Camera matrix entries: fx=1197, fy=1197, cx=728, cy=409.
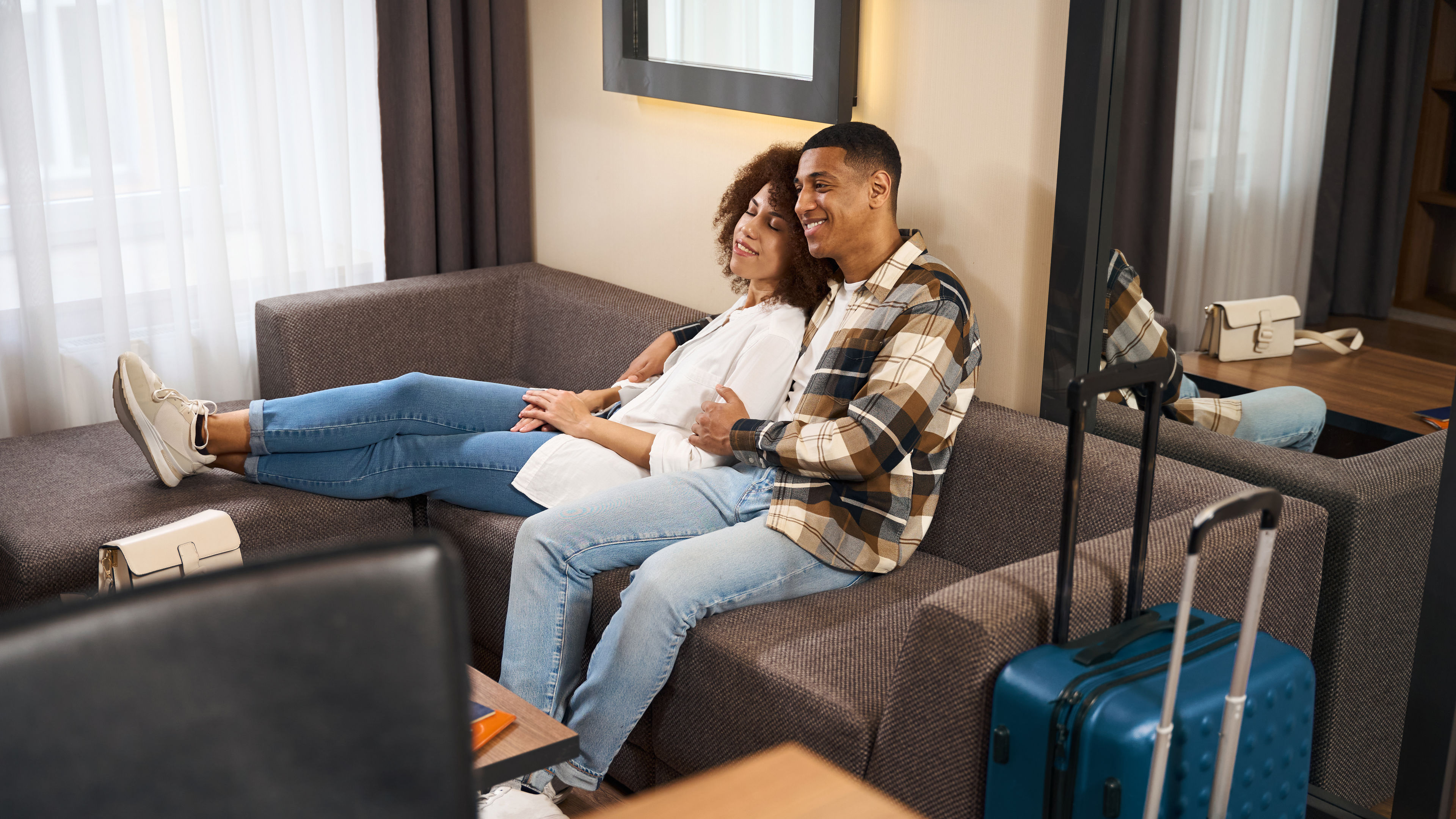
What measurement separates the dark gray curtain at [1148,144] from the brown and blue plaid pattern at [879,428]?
1.06 feet

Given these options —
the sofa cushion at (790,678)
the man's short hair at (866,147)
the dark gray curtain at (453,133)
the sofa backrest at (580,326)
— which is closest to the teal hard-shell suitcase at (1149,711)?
the sofa cushion at (790,678)

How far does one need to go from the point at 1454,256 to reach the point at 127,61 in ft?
9.68

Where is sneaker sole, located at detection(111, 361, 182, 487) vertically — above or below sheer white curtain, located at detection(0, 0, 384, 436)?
below

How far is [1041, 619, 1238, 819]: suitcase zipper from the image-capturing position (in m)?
1.46

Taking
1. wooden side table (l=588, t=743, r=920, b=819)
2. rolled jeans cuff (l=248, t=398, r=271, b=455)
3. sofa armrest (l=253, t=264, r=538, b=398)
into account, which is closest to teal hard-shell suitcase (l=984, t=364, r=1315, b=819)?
wooden side table (l=588, t=743, r=920, b=819)

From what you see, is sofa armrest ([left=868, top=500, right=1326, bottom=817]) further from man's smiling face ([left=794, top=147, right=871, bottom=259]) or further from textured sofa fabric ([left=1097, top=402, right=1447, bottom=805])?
man's smiling face ([left=794, top=147, right=871, bottom=259])

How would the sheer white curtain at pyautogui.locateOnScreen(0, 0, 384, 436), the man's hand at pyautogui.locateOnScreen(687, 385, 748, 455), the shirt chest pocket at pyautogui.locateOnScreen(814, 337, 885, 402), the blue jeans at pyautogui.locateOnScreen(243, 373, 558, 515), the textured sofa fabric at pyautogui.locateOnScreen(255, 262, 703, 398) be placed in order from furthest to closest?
the textured sofa fabric at pyautogui.locateOnScreen(255, 262, 703, 398) → the sheer white curtain at pyautogui.locateOnScreen(0, 0, 384, 436) → the blue jeans at pyautogui.locateOnScreen(243, 373, 558, 515) → the man's hand at pyautogui.locateOnScreen(687, 385, 748, 455) → the shirt chest pocket at pyautogui.locateOnScreen(814, 337, 885, 402)

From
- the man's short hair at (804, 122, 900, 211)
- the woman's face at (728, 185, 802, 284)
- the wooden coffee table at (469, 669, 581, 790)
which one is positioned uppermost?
the man's short hair at (804, 122, 900, 211)

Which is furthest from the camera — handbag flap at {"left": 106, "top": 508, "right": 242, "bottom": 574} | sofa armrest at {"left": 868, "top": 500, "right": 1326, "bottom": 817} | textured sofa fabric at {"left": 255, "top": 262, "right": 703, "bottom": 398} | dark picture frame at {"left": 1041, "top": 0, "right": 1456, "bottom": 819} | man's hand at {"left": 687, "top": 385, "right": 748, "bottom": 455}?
textured sofa fabric at {"left": 255, "top": 262, "right": 703, "bottom": 398}

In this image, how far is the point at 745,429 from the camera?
229cm

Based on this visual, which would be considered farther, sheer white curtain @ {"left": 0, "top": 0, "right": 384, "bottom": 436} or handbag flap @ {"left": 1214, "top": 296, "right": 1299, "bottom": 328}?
sheer white curtain @ {"left": 0, "top": 0, "right": 384, "bottom": 436}

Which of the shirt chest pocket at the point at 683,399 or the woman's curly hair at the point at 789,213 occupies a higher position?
the woman's curly hair at the point at 789,213

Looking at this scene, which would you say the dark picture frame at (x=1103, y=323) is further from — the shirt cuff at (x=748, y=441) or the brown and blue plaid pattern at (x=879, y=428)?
the shirt cuff at (x=748, y=441)

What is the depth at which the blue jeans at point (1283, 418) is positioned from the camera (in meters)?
2.03
